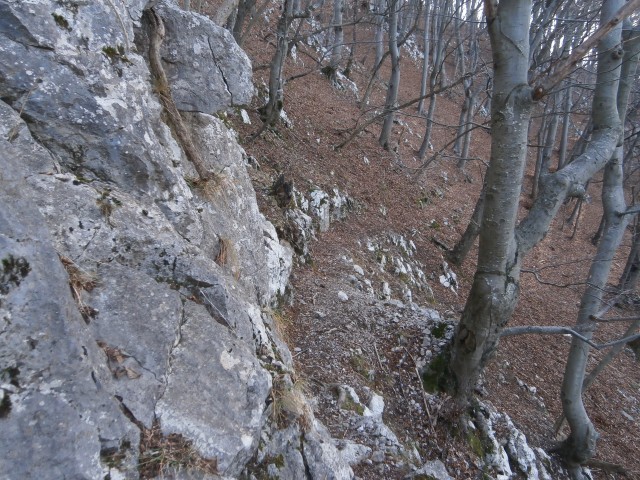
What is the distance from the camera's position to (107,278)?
7.55ft

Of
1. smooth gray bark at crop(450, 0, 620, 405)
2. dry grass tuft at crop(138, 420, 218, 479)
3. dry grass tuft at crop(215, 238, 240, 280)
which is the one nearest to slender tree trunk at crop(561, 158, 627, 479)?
smooth gray bark at crop(450, 0, 620, 405)

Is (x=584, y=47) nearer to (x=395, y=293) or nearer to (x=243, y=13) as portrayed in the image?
(x=395, y=293)

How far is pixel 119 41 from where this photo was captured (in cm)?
317

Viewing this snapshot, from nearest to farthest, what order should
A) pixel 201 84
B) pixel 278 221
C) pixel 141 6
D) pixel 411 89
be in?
pixel 141 6 → pixel 201 84 → pixel 278 221 → pixel 411 89

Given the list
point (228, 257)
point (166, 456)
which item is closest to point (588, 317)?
point (228, 257)

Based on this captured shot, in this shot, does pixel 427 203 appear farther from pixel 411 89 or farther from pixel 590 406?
pixel 411 89

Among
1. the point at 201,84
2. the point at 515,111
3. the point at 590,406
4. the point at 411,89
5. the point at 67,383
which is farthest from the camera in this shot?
the point at 411,89

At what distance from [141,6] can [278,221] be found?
333cm

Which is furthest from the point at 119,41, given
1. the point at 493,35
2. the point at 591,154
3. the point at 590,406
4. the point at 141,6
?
the point at 590,406

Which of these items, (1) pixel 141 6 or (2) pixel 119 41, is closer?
(2) pixel 119 41

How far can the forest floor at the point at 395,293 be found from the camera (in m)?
4.36

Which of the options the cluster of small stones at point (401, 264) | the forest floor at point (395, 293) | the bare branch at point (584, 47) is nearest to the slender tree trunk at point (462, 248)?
the forest floor at point (395, 293)

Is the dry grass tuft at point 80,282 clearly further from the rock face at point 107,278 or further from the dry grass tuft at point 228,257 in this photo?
the dry grass tuft at point 228,257

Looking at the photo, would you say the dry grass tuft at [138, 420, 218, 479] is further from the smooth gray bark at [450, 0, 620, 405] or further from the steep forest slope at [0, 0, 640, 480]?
the smooth gray bark at [450, 0, 620, 405]
